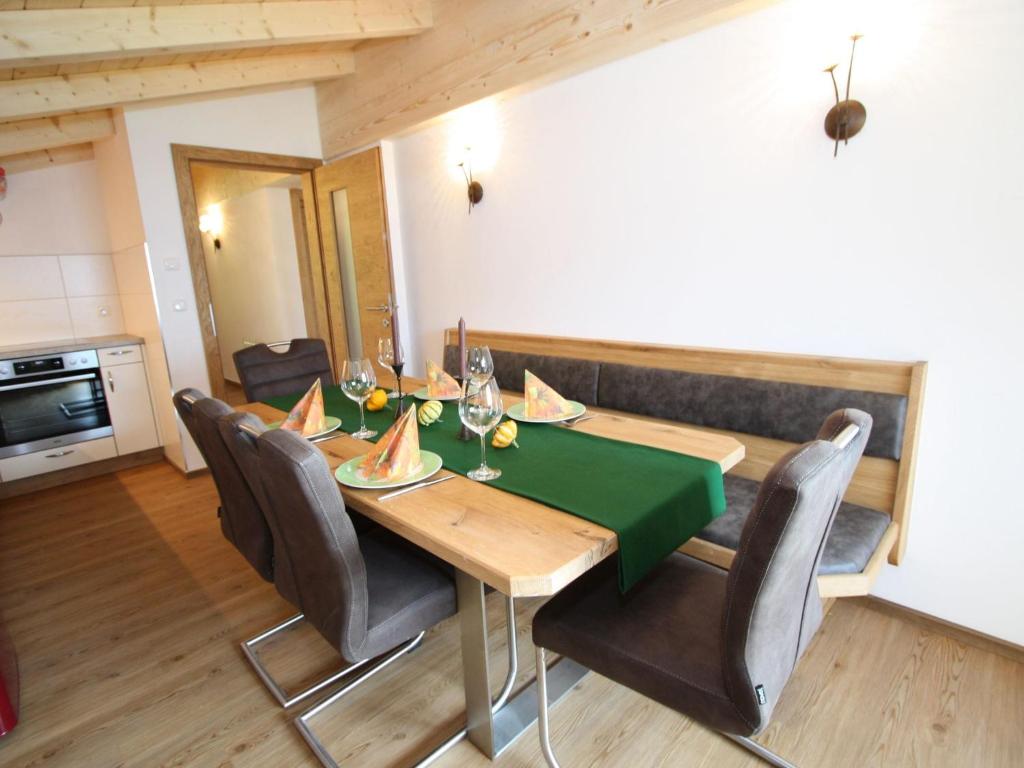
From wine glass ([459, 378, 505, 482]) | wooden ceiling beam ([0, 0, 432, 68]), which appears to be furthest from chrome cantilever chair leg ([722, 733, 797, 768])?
wooden ceiling beam ([0, 0, 432, 68])

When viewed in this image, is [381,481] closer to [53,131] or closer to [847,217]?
[847,217]

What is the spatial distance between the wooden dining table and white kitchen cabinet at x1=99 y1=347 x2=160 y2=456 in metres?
2.93

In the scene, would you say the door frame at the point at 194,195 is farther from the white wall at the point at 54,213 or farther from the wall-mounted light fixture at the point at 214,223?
the wall-mounted light fixture at the point at 214,223

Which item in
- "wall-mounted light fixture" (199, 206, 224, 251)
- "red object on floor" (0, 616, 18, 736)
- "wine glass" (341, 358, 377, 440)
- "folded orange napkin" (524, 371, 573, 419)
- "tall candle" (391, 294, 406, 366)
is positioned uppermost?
"wall-mounted light fixture" (199, 206, 224, 251)

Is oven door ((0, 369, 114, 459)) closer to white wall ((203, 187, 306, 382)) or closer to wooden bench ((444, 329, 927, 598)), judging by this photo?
white wall ((203, 187, 306, 382))

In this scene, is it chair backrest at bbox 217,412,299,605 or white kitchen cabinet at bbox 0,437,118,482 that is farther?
white kitchen cabinet at bbox 0,437,118,482

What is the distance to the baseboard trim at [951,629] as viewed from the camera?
1.79 m

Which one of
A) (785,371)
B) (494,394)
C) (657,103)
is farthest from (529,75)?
(494,394)

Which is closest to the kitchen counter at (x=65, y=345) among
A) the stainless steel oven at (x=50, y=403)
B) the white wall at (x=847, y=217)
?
the stainless steel oven at (x=50, y=403)

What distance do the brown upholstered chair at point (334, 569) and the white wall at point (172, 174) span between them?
2771 millimetres

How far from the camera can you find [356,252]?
4.06 metres

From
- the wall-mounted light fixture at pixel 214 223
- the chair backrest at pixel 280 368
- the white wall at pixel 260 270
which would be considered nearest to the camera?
the chair backrest at pixel 280 368

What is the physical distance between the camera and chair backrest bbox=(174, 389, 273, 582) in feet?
4.91

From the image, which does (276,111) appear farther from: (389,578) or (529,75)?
(389,578)
